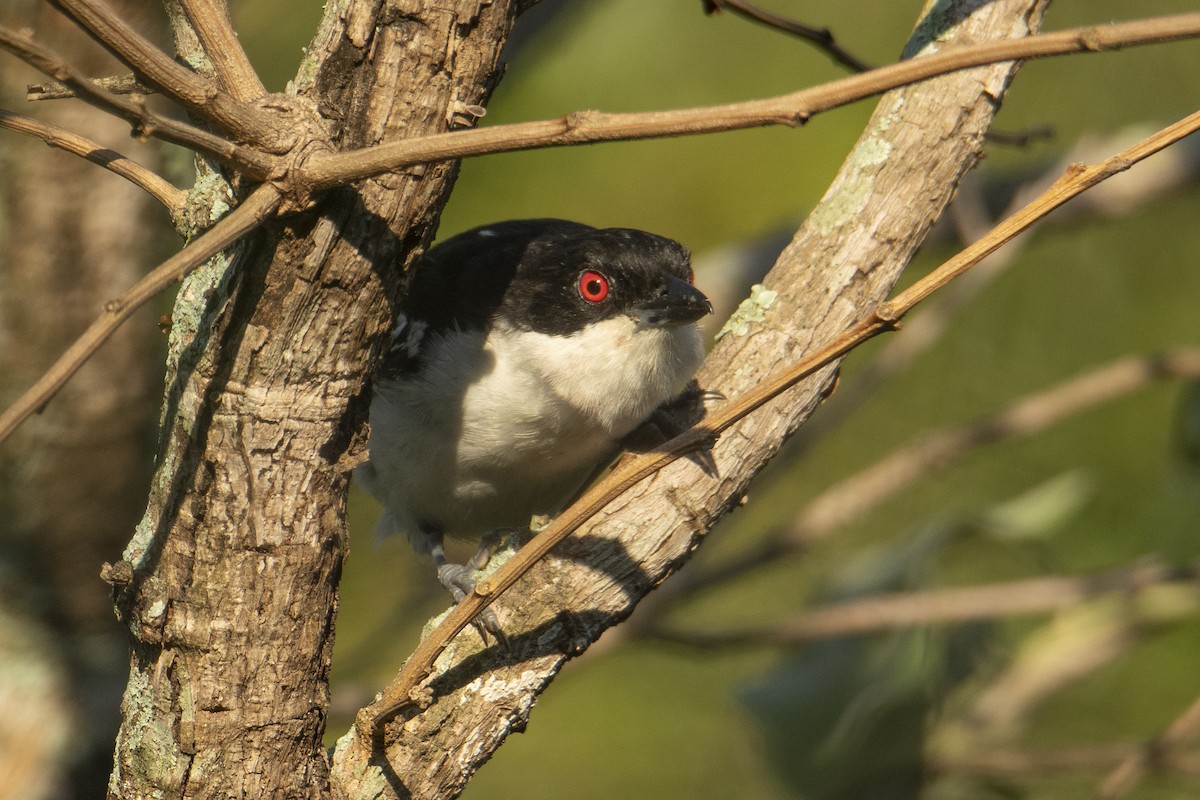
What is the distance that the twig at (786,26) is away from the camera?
2436 millimetres

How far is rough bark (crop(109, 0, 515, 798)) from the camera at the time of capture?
175cm

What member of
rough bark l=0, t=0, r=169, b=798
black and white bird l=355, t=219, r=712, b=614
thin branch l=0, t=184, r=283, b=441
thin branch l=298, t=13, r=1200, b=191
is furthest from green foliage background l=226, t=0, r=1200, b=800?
thin branch l=0, t=184, r=283, b=441

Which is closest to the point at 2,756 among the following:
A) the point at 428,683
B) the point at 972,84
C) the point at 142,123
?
the point at 428,683

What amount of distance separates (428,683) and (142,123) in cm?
120

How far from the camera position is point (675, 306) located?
3182 millimetres

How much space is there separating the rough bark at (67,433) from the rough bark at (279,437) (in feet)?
8.58

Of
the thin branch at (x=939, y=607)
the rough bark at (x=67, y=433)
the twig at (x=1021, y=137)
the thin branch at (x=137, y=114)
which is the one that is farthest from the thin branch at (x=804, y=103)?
the rough bark at (x=67, y=433)

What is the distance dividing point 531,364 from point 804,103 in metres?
2.00

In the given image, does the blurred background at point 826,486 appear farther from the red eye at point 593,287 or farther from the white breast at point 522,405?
the red eye at point 593,287

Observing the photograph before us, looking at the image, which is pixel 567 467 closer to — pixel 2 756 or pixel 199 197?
pixel 199 197

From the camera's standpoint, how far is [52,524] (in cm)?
458

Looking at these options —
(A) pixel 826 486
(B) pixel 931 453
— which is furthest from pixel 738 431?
(A) pixel 826 486

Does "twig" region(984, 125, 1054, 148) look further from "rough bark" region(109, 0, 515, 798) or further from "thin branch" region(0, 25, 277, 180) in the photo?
"thin branch" region(0, 25, 277, 180)

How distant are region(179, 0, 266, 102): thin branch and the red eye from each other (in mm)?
1719
